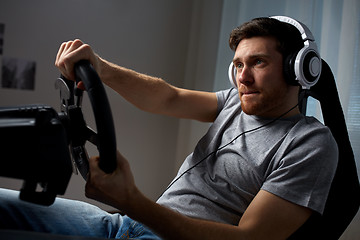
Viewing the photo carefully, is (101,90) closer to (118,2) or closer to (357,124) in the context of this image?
(357,124)

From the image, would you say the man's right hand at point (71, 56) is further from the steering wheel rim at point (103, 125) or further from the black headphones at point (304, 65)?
the black headphones at point (304, 65)

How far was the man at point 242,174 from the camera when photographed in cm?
88

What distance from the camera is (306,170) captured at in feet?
3.32

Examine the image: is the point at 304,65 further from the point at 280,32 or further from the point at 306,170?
the point at 306,170

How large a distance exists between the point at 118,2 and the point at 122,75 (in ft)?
4.62

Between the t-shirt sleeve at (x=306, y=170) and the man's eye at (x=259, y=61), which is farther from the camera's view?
the man's eye at (x=259, y=61)

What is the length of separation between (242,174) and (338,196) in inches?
10.6

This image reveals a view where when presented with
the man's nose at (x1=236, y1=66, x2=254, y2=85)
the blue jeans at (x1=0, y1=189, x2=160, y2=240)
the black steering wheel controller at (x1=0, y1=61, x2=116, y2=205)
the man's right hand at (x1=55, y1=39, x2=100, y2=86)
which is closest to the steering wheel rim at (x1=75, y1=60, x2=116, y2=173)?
the black steering wheel controller at (x1=0, y1=61, x2=116, y2=205)

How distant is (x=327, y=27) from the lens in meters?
1.76

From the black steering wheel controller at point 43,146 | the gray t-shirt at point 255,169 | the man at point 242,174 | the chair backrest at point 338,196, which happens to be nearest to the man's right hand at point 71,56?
the man at point 242,174

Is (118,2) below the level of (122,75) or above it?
above

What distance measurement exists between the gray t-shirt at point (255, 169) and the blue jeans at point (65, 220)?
14cm

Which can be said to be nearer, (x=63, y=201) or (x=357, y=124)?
(x=63, y=201)

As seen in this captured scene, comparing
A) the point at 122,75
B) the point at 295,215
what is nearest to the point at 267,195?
the point at 295,215
